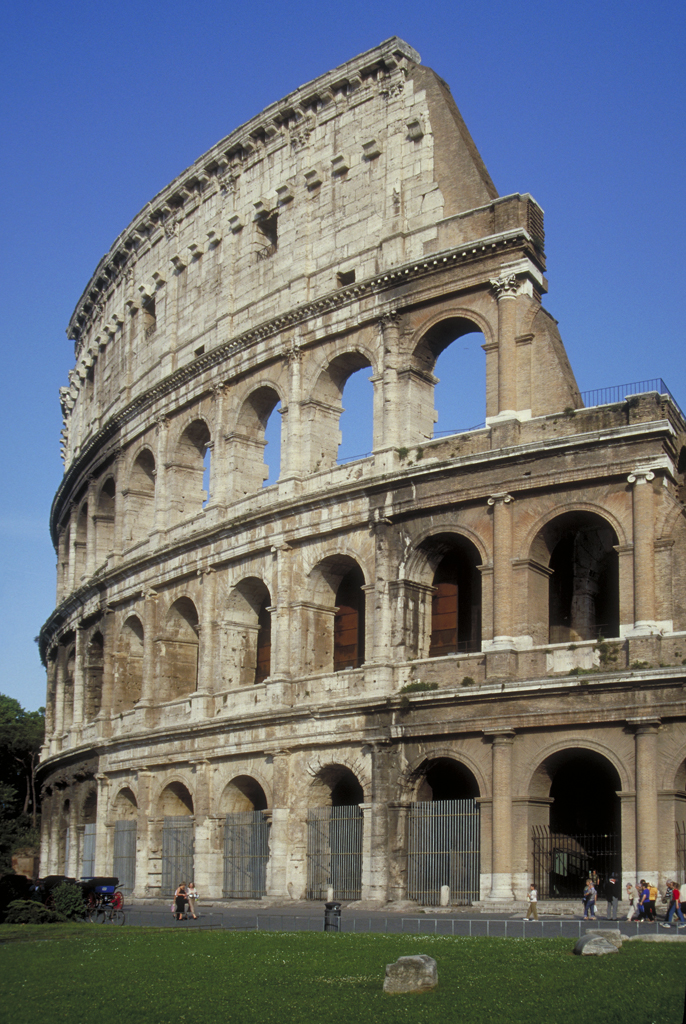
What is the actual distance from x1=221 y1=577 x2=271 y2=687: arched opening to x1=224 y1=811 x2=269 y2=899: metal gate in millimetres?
3459

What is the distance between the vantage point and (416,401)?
28.9 m

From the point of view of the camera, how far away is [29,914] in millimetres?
24203

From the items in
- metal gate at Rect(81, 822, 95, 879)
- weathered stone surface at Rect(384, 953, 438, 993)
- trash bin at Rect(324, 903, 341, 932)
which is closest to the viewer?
weathered stone surface at Rect(384, 953, 438, 993)

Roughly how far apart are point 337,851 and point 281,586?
20.9 feet

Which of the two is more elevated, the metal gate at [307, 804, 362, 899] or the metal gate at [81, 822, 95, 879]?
the metal gate at [307, 804, 362, 899]

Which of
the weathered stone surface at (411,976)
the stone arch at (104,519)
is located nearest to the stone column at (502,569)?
the weathered stone surface at (411,976)

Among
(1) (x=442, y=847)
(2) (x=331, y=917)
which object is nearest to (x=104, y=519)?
(1) (x=442, y=847)

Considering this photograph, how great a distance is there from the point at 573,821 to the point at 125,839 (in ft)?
46.0

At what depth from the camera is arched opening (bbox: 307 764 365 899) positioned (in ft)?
88.7

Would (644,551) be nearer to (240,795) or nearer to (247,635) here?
(247,635)

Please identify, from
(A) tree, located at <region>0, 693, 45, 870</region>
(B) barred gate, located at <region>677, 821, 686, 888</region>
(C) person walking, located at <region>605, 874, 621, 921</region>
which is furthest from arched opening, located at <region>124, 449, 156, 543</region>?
(B) barred gate, located at <region>677, 821, 686, 888</region>

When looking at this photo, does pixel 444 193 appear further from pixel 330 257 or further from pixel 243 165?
pixel 243 165

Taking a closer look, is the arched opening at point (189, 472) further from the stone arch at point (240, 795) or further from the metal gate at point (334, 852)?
the metal gate at point (334, 852)

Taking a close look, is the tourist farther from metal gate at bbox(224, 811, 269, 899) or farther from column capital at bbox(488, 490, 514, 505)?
metal gate at bbox(224, 811, 269, 899)
